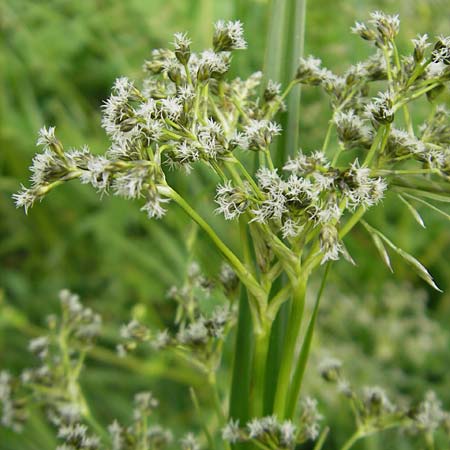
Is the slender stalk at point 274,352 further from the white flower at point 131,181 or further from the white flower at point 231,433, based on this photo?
the white flower at point 131,181

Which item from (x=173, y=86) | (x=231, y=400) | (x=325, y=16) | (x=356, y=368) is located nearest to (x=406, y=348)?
(x=356, y=368)

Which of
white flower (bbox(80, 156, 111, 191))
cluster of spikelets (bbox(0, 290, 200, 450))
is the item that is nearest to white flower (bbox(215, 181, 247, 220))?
white flower (bbox(80, 156, 111, 191))

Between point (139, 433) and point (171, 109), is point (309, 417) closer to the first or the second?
point (139, 433)

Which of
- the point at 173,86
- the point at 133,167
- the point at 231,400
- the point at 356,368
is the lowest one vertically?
the point at 231,400

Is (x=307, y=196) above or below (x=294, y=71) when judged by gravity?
below

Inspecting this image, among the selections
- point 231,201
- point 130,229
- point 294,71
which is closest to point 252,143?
point 231,201

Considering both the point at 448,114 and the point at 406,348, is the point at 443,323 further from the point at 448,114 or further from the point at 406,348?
the point at 448,114
